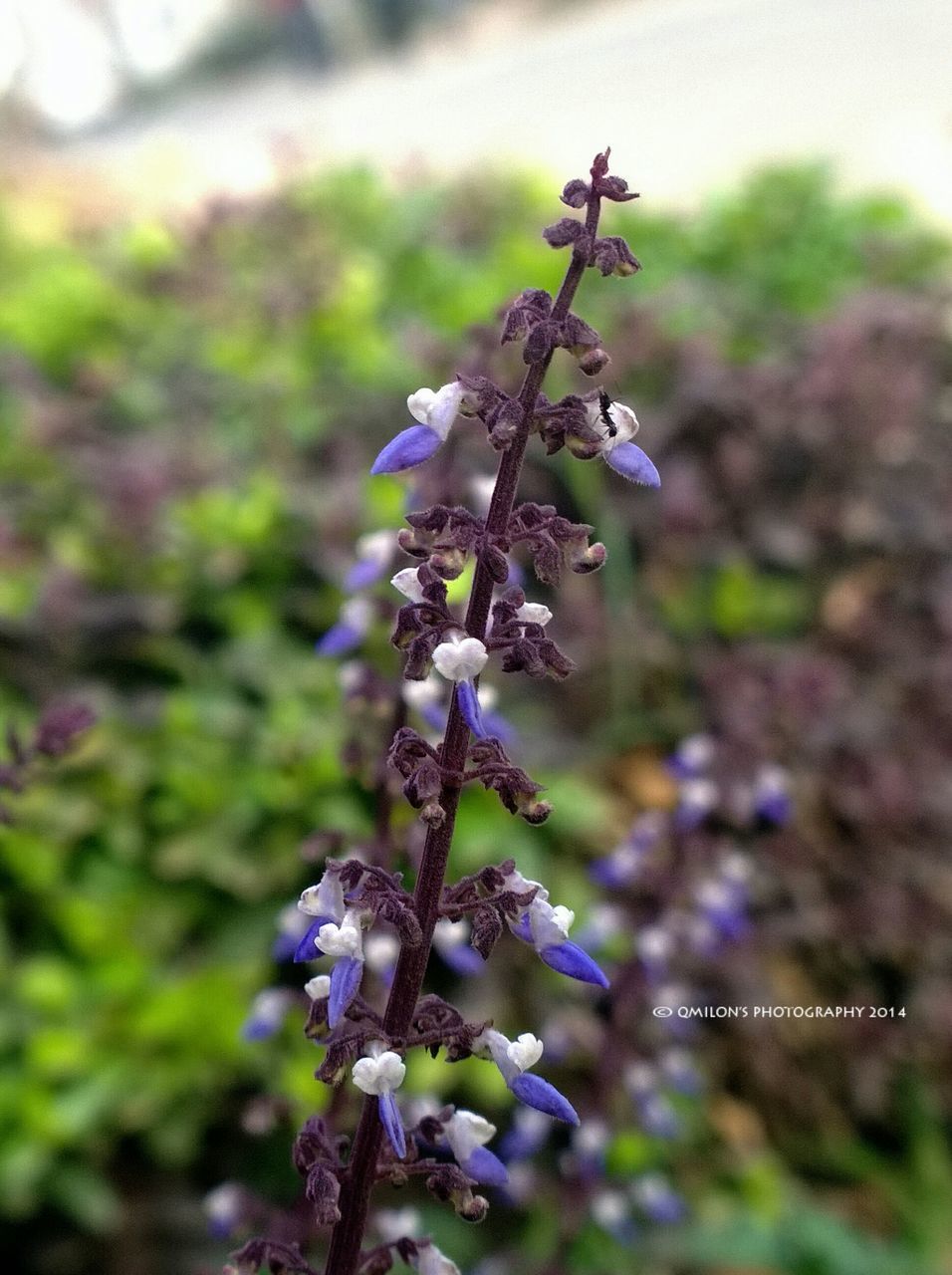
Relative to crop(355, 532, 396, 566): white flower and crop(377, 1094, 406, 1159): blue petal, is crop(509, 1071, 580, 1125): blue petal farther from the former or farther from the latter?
crop(355, 532, 396, 566): white flower

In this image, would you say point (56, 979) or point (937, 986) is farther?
point (937, 986)

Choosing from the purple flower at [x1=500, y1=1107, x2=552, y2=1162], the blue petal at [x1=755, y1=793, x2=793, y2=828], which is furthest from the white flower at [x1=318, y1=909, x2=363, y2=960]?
A: the blue petal at [x1=755, y1=793, x2=793, y2=828]

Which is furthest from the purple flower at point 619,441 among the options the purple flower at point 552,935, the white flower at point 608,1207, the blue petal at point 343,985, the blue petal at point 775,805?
the white flower at point 608,1207

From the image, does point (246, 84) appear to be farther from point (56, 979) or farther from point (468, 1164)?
point (468, 1164)

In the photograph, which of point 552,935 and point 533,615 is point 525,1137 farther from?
point 533,615

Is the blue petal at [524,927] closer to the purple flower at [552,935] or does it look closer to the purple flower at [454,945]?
the purple flower at [552,935]

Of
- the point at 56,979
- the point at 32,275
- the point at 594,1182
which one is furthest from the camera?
the point at 32,275

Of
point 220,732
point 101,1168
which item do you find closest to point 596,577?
point 220,732
